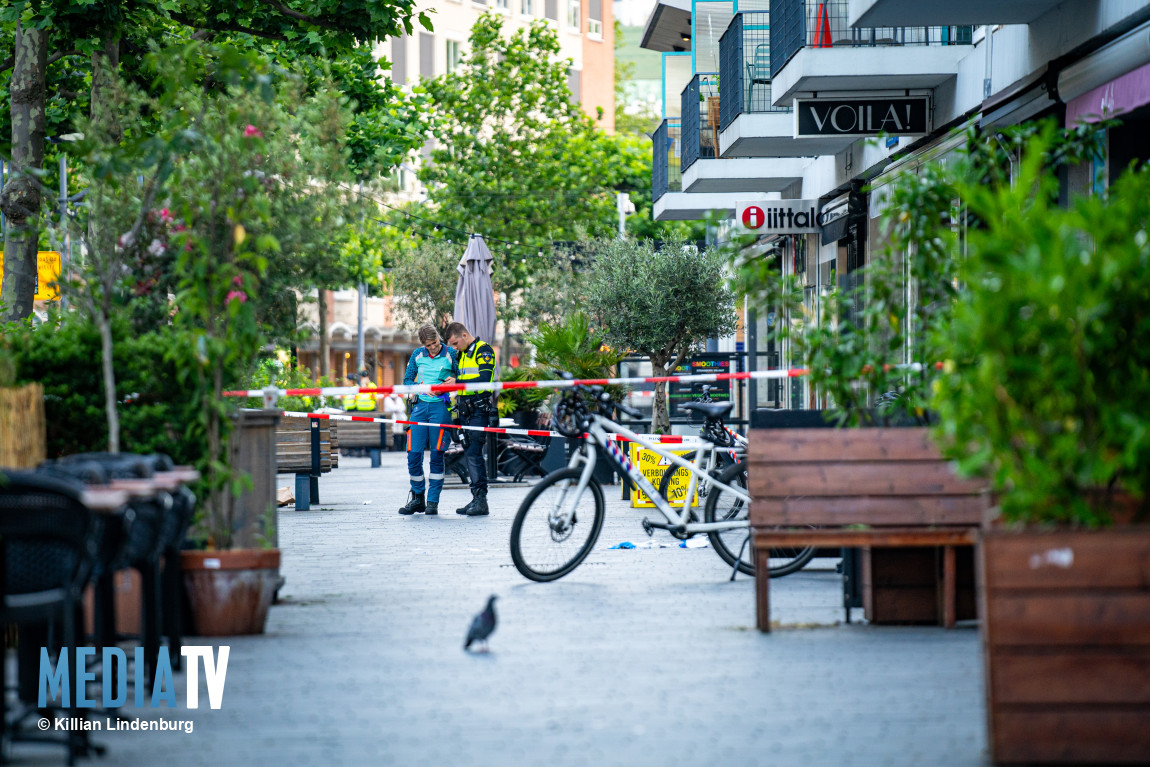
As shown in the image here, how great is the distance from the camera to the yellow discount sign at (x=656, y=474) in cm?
1056

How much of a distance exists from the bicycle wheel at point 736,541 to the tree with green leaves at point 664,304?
1066 centimetres

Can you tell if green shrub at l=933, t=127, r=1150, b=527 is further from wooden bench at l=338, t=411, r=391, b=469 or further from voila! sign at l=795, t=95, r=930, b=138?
wooden bench at l=338, t=411, r=391, b=469

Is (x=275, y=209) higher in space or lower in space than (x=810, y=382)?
higher

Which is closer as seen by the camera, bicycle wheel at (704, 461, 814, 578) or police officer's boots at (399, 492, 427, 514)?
bicycle wheel at (704, 461, 814, 578)

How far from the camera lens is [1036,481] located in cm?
441

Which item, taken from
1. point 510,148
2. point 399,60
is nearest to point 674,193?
point 510,148

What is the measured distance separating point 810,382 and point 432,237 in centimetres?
3633

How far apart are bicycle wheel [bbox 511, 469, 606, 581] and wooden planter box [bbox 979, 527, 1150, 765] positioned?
4.89m

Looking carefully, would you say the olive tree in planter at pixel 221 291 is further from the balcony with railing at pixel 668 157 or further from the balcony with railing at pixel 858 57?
the balcony with railing at pixel 668 157

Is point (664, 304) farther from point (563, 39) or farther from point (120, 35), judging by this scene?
point (563, 39)

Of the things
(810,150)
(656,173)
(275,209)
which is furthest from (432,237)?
(275,209)

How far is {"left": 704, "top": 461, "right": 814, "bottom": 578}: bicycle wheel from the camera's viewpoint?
30.2 ft

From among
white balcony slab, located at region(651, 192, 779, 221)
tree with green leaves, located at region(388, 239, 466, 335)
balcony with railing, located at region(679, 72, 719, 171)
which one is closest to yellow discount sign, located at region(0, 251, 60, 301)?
balcony with railing, located at region(679, 72, 719, 171)

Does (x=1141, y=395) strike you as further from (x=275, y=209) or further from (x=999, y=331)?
(x=275, y=209)
